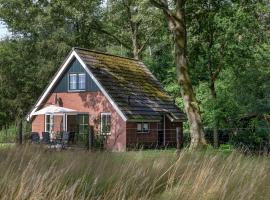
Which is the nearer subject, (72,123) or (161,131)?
(161,131)

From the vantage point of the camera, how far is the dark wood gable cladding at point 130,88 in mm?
32406

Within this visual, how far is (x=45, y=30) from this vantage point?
48.4 meters

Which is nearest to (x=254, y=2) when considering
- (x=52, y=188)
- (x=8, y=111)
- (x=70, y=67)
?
(x=70, y=67)

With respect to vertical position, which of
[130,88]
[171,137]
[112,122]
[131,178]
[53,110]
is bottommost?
[131,178]

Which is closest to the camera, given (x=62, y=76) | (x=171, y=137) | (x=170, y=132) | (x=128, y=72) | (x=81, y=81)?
(x=81, y=81)

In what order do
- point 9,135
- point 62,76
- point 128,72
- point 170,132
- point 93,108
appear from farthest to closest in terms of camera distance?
point 128,72 < point 62,76 < point 170,132 < point 93,108 < point 9,135

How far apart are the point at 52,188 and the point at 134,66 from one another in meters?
33.8

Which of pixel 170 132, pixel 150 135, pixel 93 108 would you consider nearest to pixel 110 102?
pixel 93 108

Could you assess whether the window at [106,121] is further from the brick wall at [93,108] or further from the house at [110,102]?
the brick wall at [93,108]

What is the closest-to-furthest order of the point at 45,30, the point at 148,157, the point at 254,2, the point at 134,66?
the point at 148,157 → the point at 254,2 → the point at 134,66 → the point at 45,30

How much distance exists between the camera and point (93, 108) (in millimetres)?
34156

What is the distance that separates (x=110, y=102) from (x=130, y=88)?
1.97 meters

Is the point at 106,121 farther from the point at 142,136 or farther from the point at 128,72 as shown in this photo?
the point at 128,72

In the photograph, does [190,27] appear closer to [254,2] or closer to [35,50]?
[254,2]
